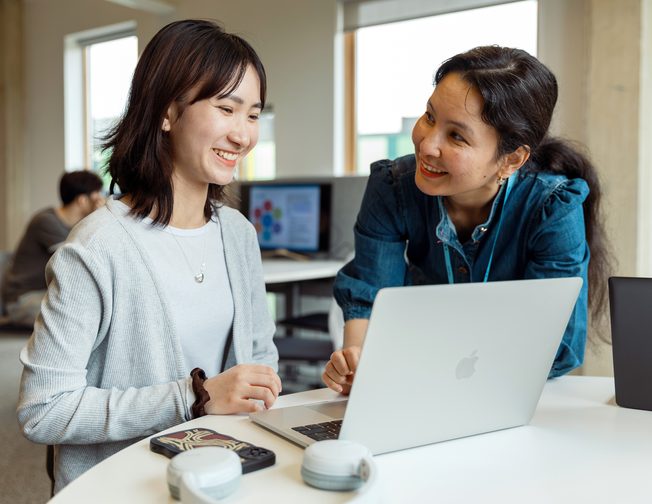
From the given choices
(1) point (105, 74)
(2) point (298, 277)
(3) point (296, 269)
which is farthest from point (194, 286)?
(1) point (105, 74)

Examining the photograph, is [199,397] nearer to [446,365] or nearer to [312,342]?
[446,365]

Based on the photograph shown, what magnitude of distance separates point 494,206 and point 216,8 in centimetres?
411

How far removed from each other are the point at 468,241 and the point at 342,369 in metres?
0.44

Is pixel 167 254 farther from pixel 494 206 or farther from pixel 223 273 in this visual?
pixel 494 206

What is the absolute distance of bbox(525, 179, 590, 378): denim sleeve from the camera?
4.00ft

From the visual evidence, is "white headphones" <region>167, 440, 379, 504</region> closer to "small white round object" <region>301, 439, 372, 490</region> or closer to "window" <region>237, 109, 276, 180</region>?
"small white round object" <region>301, 439, 372, 490</region>

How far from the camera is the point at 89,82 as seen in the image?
595 cm

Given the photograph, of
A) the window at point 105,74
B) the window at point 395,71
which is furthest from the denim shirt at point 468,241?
the window at point 105,74

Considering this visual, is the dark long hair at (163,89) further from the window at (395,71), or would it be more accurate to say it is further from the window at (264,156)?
the window at (264,156)

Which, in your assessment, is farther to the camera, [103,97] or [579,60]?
[103,97]

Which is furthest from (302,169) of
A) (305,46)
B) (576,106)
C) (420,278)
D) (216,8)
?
(420,278)

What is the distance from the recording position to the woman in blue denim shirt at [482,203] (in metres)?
1.19

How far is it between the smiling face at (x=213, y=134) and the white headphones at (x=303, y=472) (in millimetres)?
666

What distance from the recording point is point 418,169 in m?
1.25
